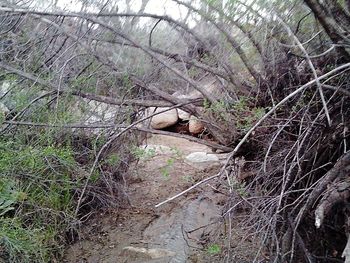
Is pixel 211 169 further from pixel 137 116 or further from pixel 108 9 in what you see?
pixel 108 9

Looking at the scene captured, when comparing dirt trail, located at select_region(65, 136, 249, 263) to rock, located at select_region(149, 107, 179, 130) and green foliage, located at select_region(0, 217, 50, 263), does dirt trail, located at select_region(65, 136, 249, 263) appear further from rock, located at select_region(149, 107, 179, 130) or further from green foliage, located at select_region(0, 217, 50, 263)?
rock, located at select_region(149, 107, 179, 130)

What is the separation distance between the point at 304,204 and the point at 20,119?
2824 millimetres

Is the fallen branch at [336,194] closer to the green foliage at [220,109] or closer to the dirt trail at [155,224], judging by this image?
the dirt trail at [155,224]

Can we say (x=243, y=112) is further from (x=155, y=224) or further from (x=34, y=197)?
(x=34, y=197)

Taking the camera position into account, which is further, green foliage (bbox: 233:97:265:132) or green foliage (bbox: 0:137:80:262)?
green foliage (bbox: 233:97:265:132)

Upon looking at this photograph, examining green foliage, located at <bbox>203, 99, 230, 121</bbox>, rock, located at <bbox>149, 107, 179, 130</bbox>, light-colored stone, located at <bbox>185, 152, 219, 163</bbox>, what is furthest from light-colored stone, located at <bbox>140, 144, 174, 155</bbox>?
rock, located at <bbox>149, 107, 179, 130</bbox>

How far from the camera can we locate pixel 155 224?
14.6 feet

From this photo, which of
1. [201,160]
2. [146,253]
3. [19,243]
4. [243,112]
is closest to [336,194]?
[243,112]

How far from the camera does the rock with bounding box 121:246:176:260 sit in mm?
3801

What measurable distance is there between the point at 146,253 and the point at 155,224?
2.00ft

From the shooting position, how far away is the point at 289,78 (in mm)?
3350

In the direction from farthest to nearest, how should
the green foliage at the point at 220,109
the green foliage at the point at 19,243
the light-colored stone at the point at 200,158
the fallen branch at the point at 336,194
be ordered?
the light-colored stone at the point at 200,158 → the green foliage at the point at 220,109 → the green foliage at the point at 19,243 → the fallen branch at the point at 336,194

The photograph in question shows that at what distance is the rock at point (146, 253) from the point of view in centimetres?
380

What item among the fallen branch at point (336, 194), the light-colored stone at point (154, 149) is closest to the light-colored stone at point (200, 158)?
the light-colored stone at point (154, 149)
